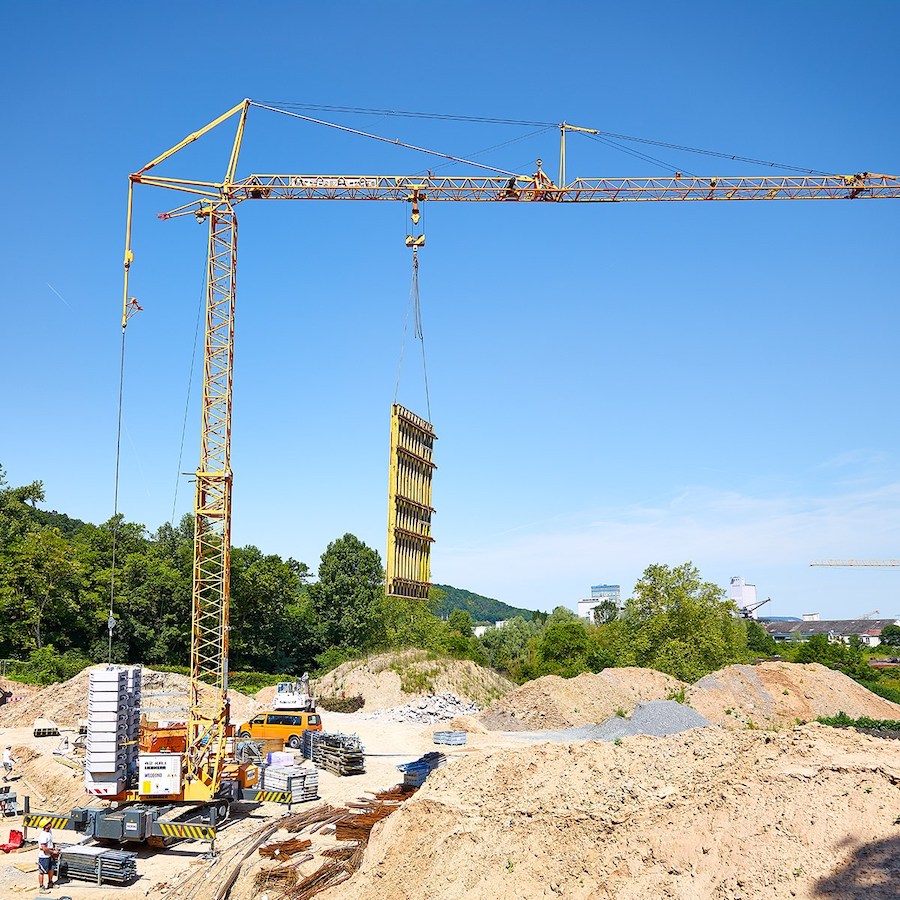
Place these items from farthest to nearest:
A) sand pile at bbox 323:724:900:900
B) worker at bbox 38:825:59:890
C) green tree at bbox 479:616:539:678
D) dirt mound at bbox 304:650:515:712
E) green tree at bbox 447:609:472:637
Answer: green tree at bbox 447:609:472:637
green tree at bbox 479:616:539:678
dirt mound at bbox 304:650:515:712
worker at bbox 38:825:59:890
sand pile at bbox 323:724:900:900

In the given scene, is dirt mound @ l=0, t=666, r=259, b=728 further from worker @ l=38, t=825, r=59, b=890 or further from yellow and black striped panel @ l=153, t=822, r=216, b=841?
worker @ l=38, t=825, r=59, b=890

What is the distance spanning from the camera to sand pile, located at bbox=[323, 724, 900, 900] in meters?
14.4

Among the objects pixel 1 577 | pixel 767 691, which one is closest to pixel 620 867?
pixel 767 691

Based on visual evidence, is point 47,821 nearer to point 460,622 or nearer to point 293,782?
point 293,782

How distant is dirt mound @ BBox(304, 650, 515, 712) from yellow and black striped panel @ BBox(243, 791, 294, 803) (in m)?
28.9

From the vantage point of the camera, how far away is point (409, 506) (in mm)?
29891

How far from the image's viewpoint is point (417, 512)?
3062cm

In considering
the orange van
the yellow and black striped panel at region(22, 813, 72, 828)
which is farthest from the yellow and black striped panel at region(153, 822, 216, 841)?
the orange van

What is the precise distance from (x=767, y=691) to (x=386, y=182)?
32.2 metres

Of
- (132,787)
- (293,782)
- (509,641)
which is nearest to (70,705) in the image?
(293,782)

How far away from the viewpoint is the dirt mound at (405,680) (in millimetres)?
56375

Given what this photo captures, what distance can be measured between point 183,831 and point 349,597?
2318 inches

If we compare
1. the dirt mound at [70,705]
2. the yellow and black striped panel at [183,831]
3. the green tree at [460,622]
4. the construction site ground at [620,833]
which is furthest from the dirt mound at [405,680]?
the green tree at [460,622]

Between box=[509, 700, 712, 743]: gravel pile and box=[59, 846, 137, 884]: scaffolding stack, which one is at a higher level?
box=[509, 700, 712, 743]: gravel pile
